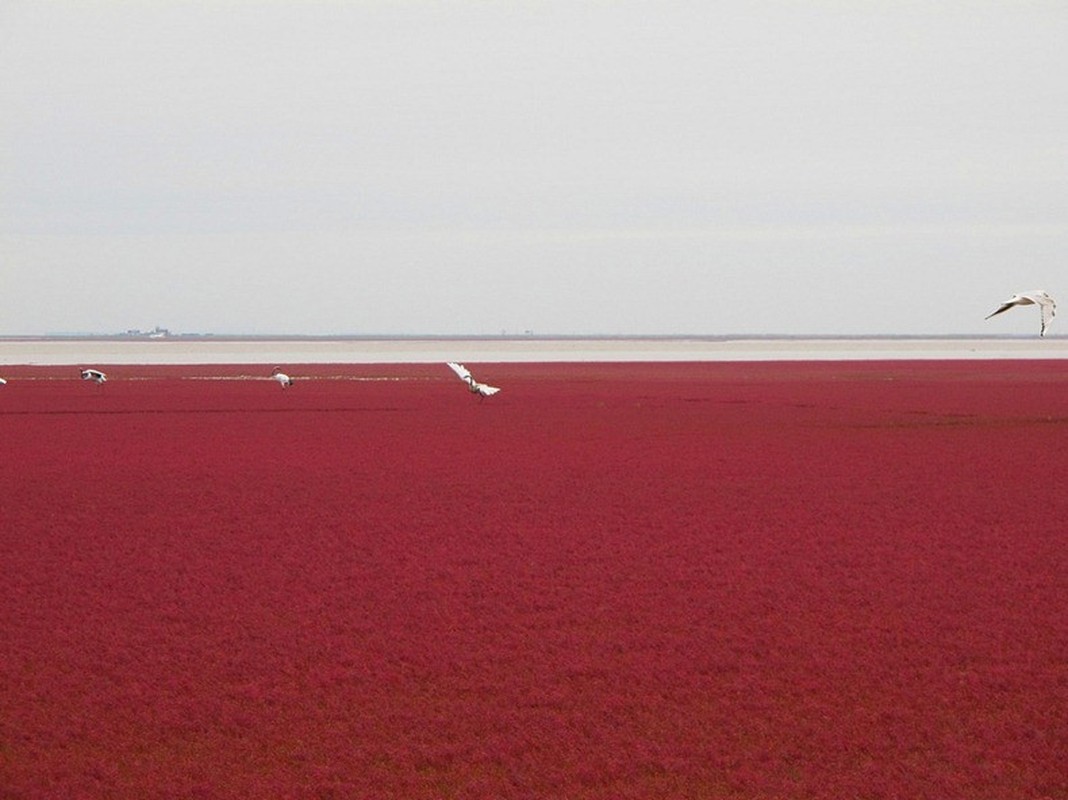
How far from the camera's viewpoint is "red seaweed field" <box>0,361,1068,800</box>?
652 centimetres

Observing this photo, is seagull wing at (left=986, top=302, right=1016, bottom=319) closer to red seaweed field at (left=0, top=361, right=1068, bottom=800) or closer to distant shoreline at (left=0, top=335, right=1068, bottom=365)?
red seaweed field at (left=0, top=361, right=1068, bottom=800)

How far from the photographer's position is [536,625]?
9.09 meters

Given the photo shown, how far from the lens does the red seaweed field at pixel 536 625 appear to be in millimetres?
6523

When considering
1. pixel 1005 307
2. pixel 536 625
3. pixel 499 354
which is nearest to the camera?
pixel 536 625

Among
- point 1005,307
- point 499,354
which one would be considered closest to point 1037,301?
point 1005,307

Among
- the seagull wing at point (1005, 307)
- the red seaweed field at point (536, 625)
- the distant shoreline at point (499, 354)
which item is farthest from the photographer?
the distant shoreline at point (499, 354)

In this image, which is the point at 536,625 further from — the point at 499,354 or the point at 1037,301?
the point at 499,354

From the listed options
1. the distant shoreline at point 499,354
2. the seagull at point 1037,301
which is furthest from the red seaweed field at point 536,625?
the distant shoreline at point 499,354

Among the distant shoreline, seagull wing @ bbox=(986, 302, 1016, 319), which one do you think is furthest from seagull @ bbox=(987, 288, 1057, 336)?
the distant shoreline

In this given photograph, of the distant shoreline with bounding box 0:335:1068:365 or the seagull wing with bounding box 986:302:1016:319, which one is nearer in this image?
the seagull wing with bounding box 986:302:1016:319

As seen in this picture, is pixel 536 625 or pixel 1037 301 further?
pixel 1037 301

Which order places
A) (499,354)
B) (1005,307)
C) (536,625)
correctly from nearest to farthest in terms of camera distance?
(536,625), (1005,307), (499,354)

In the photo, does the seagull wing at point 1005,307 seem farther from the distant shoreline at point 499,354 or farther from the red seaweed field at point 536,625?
the distant shoreline at point 499,354

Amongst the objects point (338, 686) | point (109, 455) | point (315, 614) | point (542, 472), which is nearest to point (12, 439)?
point (109, 455)
